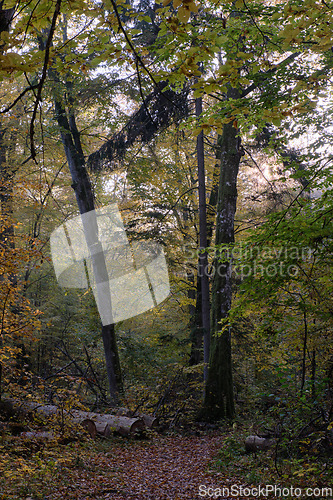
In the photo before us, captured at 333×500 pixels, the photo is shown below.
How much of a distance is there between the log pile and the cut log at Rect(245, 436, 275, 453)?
2.92m

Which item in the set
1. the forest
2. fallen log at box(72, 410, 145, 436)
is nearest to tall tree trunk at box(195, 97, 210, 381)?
the forest

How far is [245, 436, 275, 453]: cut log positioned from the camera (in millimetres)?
5659

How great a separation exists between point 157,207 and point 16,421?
22.8 ft

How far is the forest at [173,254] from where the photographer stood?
341cm

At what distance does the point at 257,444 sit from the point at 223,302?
11.1ft

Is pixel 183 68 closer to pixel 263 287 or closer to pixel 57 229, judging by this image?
pixel 263 287

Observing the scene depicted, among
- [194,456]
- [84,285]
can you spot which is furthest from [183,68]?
[84,285]

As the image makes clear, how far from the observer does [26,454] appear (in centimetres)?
519

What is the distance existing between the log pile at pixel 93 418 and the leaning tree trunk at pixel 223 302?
1.61 m

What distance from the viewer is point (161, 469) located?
5953mm

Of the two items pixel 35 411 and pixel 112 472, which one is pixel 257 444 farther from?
pixel 35 411

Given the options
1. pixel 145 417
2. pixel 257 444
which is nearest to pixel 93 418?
pixel 145 417

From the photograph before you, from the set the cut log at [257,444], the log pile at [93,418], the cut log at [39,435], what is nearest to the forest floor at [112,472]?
the cut log at [39,435]

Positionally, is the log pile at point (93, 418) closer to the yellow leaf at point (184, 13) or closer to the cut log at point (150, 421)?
the cut log at point (150, 421)
